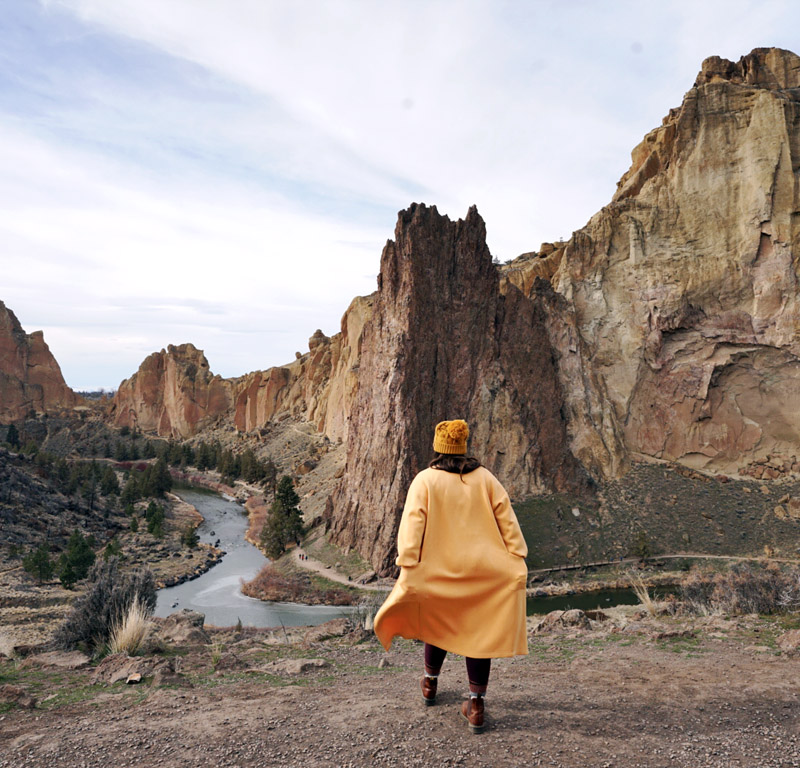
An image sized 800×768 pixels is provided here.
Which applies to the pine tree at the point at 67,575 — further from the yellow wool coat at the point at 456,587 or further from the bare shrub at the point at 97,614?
the yellow wool coat at the point at 456,587

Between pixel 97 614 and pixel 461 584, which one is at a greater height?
pixel 461 584

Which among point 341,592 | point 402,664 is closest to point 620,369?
point 341,592

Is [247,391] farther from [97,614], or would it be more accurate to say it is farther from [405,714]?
[405,714]

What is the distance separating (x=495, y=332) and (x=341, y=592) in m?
20.7

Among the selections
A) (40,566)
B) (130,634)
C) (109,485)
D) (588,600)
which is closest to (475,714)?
(130,634)

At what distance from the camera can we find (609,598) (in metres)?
29.4

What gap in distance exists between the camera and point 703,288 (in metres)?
41.6

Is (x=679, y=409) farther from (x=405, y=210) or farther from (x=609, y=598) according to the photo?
(x=405, y=210)

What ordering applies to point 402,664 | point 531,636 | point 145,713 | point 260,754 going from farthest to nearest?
point 531,636
point 402,664
point 145,713
point 260,754

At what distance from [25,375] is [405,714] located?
131 m

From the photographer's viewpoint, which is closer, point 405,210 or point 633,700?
point 633,700

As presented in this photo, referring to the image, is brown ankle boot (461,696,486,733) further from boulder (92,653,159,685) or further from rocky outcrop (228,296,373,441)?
rocky outcrop (228,296,373,441)

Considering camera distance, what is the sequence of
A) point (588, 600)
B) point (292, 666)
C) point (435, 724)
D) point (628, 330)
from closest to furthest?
point (435, 724) < point (292, 666) < point (588, 600) < point (628, 330)

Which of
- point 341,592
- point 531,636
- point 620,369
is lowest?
point 341,592
